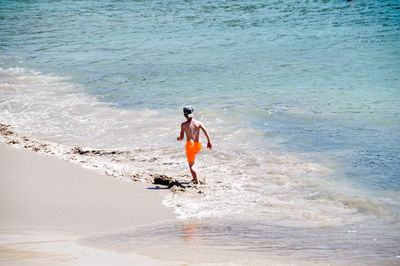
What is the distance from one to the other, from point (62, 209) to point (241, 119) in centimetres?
646

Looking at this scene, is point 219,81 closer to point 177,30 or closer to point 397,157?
point 397,157

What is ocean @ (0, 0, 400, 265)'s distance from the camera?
233 inches

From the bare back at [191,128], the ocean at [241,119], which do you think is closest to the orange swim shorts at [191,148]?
the bare back at [191,128]

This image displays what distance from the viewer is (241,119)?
39.7ft

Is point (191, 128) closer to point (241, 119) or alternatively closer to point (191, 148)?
point (191, 148)

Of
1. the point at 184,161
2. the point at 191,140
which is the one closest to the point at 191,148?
the point at 191,140

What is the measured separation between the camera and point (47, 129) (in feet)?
37.4

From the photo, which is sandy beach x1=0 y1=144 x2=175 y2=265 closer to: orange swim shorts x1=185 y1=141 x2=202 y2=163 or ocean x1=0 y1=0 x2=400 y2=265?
ocean x1=0 y1=0 x2=400 y2=265

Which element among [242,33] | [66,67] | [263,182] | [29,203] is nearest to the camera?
[29,203]

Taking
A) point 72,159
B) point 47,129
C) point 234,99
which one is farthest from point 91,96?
point 72,159

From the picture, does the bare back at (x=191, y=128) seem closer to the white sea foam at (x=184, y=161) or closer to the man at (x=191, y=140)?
the man at (x=191, y=140)

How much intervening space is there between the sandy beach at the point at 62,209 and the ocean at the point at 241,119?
1.02ft

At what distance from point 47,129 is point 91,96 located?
351 cm

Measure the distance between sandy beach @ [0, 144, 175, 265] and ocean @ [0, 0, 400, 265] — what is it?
1.02 feet
